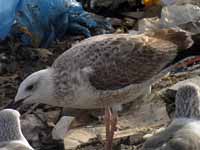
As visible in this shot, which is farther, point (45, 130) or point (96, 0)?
point (96, 0)

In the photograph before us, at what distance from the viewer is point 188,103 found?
586 cm

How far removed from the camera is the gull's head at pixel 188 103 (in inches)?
229

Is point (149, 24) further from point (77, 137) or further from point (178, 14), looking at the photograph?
point (77, 137)

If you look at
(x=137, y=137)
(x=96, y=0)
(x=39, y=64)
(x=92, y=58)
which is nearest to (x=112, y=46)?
(x=92, y=58)

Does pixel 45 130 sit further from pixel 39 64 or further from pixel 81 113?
pixel 39 64

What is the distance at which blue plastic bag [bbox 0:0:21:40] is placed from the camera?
334 inches

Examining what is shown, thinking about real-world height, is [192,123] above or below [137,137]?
above

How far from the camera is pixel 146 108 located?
24.2 ft

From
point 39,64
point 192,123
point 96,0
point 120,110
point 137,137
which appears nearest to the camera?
point 192,123

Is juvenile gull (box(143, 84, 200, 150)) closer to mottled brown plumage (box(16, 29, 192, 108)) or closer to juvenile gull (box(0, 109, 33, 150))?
mottled brown plumage (box(16, 29, 192, 108))

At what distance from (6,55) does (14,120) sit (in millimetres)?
2918

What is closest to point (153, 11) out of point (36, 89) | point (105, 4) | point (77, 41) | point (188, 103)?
point (105, 4)

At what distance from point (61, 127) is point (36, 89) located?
0.77 metres

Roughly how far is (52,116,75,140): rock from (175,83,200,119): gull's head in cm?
138
